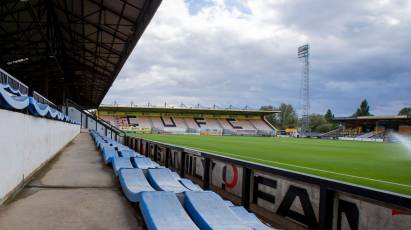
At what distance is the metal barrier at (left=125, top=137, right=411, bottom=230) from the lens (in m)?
3.33

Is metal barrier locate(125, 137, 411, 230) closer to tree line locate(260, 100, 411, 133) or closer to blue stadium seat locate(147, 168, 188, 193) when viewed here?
blue stadium seat locate(147, 168, 188, 193)

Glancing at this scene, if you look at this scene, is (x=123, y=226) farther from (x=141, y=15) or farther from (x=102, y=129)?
(x=102, y=129)

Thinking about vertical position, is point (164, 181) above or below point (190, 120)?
below

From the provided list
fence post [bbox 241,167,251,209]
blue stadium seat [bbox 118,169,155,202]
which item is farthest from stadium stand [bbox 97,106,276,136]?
blue stadium seat [bbox 118,169,155,202]

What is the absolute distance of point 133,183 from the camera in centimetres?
372

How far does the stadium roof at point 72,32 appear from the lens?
12.0 meters

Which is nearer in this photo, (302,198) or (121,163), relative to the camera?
(302,198)

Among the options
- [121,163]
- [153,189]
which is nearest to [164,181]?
[153,189]

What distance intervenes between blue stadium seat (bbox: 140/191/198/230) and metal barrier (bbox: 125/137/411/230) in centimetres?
191

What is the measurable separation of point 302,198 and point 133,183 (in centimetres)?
218

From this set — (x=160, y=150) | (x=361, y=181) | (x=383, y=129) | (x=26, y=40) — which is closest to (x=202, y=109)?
(x=383, y=129)

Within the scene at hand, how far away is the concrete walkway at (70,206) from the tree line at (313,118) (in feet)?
297

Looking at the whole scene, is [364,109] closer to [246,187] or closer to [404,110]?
[404,110]

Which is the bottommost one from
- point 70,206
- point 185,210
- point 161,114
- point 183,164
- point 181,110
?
point 183,164
